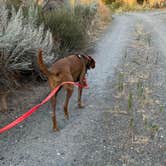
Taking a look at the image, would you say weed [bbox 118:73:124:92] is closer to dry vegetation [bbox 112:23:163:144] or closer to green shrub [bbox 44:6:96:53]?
dry vegetation [bbox 112:23:163:144]

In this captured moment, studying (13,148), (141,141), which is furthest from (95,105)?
(13,148)

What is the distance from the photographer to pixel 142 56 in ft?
31.0

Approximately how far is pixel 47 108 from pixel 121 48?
19.7 feet

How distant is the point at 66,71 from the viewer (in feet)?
14.8

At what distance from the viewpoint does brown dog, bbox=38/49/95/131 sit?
436 centimetres

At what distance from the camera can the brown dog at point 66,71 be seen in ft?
14.3

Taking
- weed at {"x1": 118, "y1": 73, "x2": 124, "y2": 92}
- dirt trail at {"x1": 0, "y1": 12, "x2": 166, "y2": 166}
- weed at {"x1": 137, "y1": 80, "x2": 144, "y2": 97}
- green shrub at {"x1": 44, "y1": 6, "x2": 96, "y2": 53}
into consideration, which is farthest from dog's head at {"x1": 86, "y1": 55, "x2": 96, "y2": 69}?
green shrub at {"x1": 44, "y1": 6, "x2": 96, "y2": 53}

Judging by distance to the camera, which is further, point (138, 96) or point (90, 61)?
point (138, 96)

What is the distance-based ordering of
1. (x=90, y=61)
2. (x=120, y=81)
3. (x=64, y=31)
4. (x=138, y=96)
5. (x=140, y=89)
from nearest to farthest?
(x=90, y=61) → (x=138, y=96) → (x=140, y=89) → (x=120, y=81) → (x=64, y=31)

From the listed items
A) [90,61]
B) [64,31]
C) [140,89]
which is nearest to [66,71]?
[90,61]

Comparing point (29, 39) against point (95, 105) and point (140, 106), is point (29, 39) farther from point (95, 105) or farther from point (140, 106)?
point (140, 106)

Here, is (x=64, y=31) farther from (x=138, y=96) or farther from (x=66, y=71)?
Result: (x=66, y=71)

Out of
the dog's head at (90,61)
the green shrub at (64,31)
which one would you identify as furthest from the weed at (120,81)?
the green shrub at (64,31)

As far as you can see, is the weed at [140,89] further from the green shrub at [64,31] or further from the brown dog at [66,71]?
the green shrub at [64,31]
